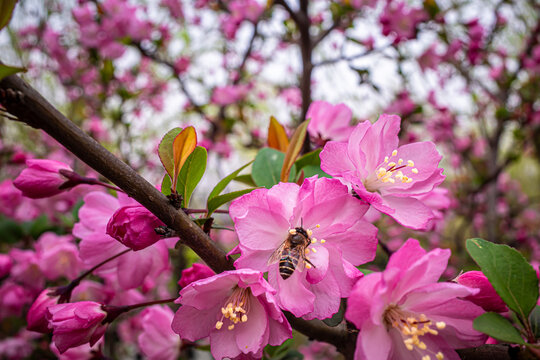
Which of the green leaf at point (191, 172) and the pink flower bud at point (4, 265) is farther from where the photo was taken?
the pink flower bud at point (4, 265)

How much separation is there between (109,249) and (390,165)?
23.9 inches

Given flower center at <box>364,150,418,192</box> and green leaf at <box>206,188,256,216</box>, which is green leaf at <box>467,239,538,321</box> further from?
green leaf at <box>206,188,256,216</box>

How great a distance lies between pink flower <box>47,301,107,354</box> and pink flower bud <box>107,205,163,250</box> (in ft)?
0.65

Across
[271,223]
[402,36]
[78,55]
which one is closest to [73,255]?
[271,223]

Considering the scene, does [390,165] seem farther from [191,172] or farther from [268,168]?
[191,172]

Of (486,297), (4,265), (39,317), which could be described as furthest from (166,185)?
(4,265)

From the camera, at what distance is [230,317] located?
0.60 m

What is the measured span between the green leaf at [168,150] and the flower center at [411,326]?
42 centimetres

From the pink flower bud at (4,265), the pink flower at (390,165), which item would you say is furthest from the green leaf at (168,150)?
the pink flower bud at (4,265)

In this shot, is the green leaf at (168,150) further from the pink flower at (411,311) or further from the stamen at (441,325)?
the stamen at (441,325)

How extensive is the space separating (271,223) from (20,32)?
449 cm

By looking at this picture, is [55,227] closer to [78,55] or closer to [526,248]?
[78,55]

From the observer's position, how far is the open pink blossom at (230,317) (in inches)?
21.8

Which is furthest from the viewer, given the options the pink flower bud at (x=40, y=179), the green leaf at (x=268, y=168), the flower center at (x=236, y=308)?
the green leaf at (x=268, y=168)
